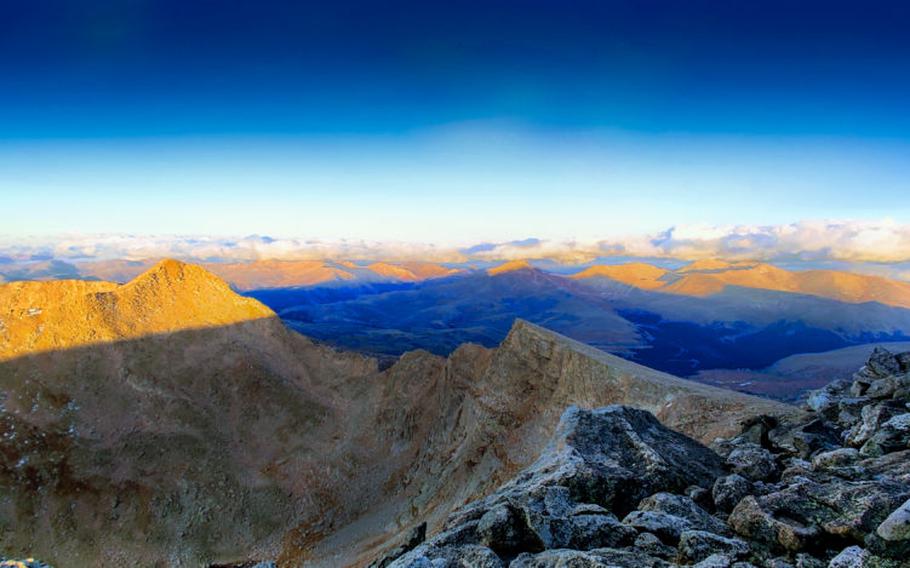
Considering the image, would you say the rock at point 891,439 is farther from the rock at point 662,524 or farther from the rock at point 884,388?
the rock at point 662,524

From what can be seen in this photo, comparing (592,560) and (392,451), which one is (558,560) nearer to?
(592,560)

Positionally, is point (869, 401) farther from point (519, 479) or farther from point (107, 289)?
point (107, 289)

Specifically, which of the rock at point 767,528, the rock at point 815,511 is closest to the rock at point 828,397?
the rock at point 815,511

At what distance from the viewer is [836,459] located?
1880 centimetres

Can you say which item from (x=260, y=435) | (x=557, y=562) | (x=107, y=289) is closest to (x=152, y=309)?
(x=107, y=289)

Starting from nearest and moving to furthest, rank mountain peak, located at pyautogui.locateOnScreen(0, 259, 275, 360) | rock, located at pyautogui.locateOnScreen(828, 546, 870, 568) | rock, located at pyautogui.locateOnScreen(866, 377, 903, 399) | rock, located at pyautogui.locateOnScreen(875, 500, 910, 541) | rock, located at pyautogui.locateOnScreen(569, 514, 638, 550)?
rock, located at pyautogui.locateOnScreen(875, 500, 910, 541) → rock, located at pyautogui.locateOnScreen(828, 546, 870, 568) → rock, located at pyautogui.locateOnScreen(569, 514, 638, 550) → rock, located at pyautogui.locateOnScreen(866, 377, 903, 399) → mountain peak, located at pyautogui.locateOnScreen(0, 259, 275, 360)

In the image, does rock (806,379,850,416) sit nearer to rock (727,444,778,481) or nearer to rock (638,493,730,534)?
rock (727,444,778,481)

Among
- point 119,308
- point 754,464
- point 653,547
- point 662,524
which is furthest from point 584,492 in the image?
point 119,308

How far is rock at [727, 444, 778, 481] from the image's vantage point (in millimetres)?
19453

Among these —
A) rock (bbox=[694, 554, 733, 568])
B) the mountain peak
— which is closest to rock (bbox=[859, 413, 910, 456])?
rock (bbox=[694, 554, 733, 568])

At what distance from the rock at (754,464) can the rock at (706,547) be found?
24.8 ft

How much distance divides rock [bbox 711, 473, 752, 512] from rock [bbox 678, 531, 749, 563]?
3.61m

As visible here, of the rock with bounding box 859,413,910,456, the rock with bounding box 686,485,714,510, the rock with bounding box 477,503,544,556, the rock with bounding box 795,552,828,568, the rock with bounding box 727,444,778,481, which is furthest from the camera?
the rock with bounding box 727,444,778,481

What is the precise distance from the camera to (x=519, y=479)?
2111cm
